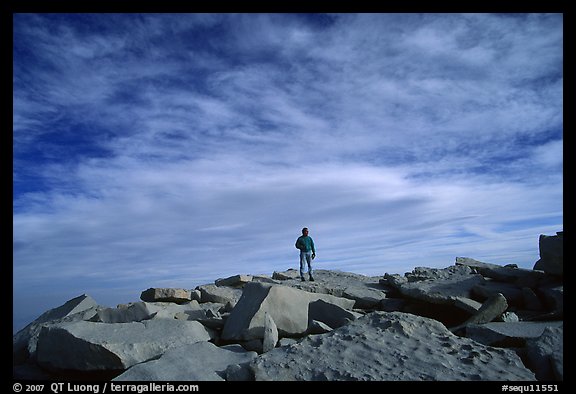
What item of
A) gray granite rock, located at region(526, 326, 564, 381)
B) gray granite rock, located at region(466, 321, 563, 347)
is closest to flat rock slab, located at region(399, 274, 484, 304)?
gray granite rock, located at region(466, 321, 563, 347)

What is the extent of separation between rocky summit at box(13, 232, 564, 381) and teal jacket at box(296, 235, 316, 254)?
3.51 meters

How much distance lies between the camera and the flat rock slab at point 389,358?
3.80 metres

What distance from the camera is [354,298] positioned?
7.72 metres

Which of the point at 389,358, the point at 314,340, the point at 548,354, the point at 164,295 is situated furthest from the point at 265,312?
the point at 164,295

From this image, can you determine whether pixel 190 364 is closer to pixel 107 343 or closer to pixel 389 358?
pixel 107 343

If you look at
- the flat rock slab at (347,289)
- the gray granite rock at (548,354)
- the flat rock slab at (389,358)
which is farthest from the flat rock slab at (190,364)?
the flat rock slab at (347,289)

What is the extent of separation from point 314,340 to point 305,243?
6.14 meters

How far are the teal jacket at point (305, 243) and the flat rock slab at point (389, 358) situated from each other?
585cm

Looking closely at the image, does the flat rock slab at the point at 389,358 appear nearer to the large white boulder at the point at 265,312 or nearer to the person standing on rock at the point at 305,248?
the large white boulder at the point at 265,312
